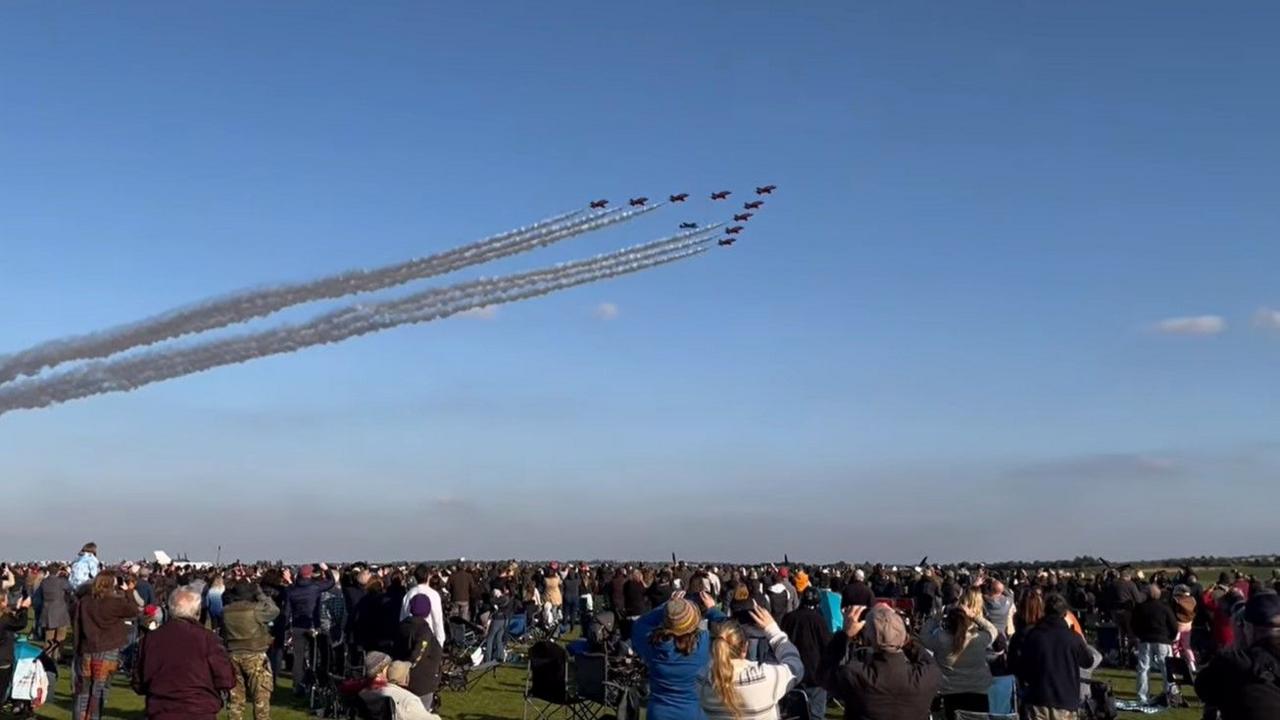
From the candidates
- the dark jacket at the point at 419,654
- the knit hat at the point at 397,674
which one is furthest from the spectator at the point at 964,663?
the dark jacket at the point at 419,654

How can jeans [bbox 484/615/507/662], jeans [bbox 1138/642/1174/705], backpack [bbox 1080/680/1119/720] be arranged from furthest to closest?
jeans [bbox 484/615/507/662] < jeans [bbox 1138/642/1174/705] < backpack [bbox 1080/680/1119/720]

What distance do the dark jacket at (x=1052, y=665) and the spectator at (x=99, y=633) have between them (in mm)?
8401

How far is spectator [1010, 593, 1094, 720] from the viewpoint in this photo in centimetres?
852

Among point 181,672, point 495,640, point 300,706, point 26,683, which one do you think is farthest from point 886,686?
point 495,640

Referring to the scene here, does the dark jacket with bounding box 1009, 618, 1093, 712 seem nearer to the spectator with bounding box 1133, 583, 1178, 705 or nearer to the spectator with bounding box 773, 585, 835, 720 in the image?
the spectator with bounding box 773, 585, 835, 720

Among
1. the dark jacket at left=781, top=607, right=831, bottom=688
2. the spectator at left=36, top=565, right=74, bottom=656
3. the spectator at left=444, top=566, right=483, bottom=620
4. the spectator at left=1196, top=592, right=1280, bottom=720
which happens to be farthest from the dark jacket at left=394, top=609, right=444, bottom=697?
the spectator at left=444, top=566, right=483, bottom=620

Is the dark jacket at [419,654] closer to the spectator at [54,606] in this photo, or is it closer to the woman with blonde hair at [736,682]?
the woman with blonde hair at [736,682]

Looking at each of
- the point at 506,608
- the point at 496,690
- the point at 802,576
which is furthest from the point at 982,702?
the point at 506,608

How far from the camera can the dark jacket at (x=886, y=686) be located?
5.80 metres

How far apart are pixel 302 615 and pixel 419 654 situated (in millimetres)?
5826

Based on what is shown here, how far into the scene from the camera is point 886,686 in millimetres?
5809

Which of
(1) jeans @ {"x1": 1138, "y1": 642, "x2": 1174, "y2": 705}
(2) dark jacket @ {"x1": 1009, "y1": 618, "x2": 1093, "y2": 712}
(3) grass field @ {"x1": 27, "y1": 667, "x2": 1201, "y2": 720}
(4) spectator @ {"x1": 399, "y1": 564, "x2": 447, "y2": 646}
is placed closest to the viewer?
(2) dark jacket @ {"x1": 1009, "y1": 618, "x2": 1093, "y2": 712}

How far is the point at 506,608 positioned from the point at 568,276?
13091 mm

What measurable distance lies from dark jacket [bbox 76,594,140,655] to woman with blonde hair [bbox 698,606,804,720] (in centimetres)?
773
